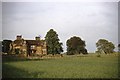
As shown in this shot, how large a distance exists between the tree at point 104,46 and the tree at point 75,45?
1.60 ft

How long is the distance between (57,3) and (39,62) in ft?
7.34

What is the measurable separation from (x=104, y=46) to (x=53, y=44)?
5.61 feet

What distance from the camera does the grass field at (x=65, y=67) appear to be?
764 cm

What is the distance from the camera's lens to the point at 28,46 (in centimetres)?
895

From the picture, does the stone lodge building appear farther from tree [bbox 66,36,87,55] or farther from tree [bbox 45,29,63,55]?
tree [bbox 66,36,87,55]

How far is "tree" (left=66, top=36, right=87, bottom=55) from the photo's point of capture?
8671 millimetres

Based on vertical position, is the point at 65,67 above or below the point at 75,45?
below

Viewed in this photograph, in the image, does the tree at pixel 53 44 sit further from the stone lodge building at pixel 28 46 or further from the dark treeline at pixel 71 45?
the stone lodge building at pixel 28 46

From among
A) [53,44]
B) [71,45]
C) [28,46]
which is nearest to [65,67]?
[71,45]

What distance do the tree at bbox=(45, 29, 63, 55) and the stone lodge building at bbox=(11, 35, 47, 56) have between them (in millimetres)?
164

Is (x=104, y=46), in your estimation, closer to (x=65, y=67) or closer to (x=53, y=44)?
(x=65, y=67)

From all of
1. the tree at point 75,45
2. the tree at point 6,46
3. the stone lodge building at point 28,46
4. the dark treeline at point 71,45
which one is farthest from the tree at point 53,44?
the tree at point 6,46

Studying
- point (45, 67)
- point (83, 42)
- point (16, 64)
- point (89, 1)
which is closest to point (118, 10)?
point (89, 1)

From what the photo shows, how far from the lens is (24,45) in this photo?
29.6 feet
